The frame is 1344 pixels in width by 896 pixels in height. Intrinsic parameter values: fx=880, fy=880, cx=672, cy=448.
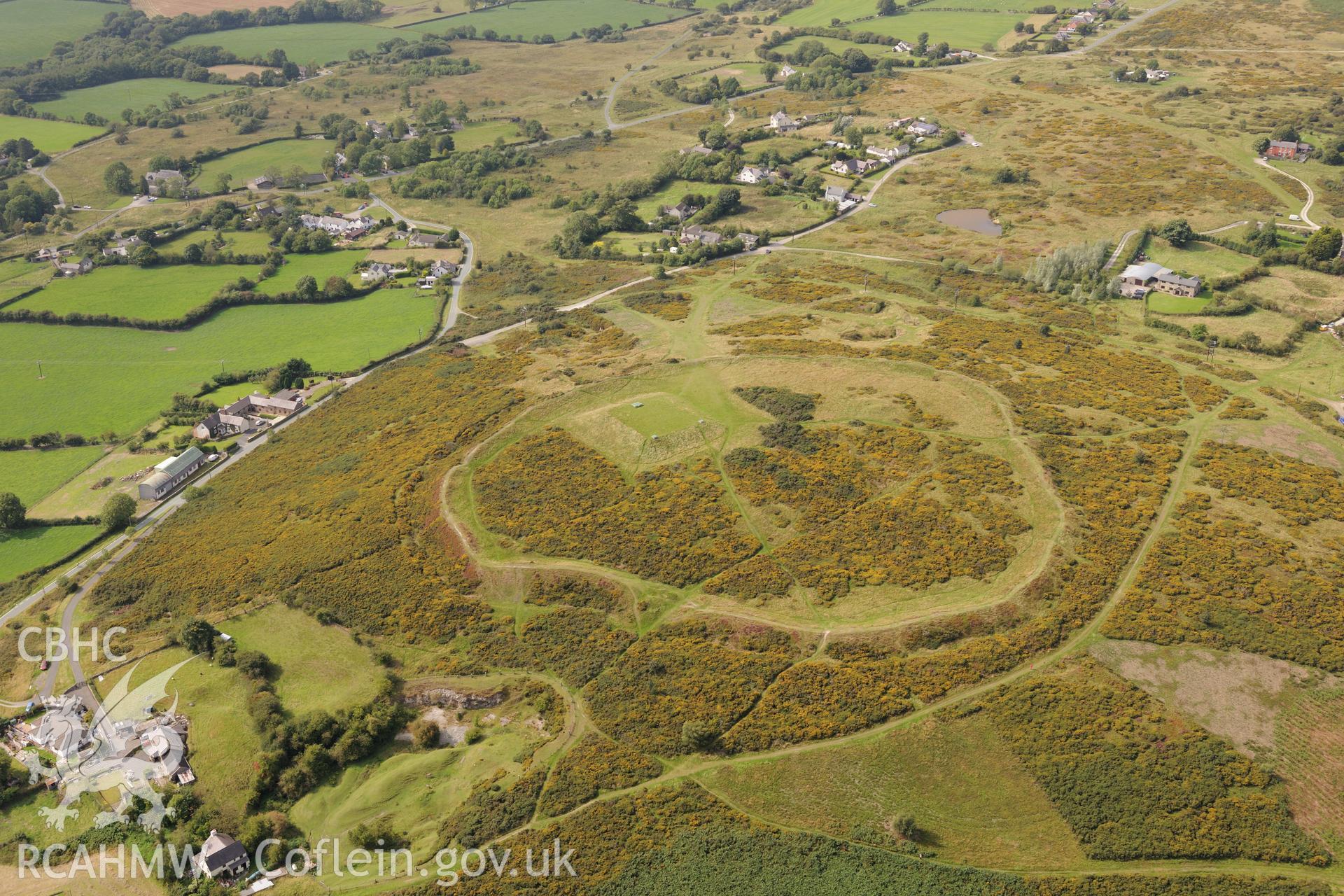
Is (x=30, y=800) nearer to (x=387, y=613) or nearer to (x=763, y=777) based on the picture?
(x=387, y=613)

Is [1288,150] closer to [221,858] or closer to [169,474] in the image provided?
[169,474]

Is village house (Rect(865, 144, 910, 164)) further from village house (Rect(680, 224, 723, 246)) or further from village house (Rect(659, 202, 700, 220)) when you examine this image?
village house (Rect(680, 224, 723, 246))

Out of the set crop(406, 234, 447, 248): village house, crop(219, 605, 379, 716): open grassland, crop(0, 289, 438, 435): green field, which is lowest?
crop(219, 605, 379, 716): open grassland

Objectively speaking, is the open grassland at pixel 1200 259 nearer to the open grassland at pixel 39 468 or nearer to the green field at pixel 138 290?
the green field at pixel 138 290

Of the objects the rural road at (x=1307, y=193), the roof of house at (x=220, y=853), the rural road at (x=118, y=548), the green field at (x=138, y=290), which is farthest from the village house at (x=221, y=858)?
the rural road at (x=1307, y=193)

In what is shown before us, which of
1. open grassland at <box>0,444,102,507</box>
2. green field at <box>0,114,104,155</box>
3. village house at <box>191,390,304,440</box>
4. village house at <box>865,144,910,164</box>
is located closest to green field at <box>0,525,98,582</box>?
open grassland at <box>0,444,102,507</box>

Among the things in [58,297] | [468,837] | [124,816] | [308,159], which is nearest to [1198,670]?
[468,837]
